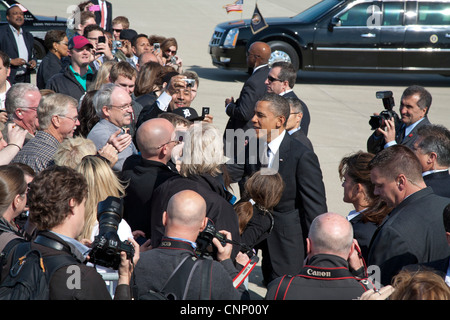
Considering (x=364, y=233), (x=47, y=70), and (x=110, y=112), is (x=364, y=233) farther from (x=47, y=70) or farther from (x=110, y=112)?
(x=47, y=70)

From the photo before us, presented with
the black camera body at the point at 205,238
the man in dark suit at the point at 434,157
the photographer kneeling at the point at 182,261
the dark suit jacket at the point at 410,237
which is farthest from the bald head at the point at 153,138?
the man in dark suit at the point at 434,157

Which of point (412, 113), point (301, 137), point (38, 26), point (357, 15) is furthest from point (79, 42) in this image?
point (357, 15)

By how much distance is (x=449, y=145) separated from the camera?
503 centimetres

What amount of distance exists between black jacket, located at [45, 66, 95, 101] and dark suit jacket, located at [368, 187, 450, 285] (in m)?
4.78

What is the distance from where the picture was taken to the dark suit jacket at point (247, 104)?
7398 millimetres

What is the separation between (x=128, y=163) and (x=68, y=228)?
5.35ft

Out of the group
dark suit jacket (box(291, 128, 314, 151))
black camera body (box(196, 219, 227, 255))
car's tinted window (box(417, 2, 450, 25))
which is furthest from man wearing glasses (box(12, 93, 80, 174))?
car's tinted window (box(417, 2, 450, 25))

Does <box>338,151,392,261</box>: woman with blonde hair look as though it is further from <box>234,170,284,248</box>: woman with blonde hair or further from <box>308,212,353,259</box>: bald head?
<box>308,212,353,259</box>: bald head

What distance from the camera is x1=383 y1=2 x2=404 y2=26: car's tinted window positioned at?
13594mm

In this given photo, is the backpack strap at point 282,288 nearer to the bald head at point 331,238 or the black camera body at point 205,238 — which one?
the bald head at point 331,238

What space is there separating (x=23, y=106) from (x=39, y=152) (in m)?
0.78

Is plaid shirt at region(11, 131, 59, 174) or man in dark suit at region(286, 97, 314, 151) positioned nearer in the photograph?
plaid shirt at region(11, 131, 59, 174)

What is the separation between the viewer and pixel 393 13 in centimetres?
1362
